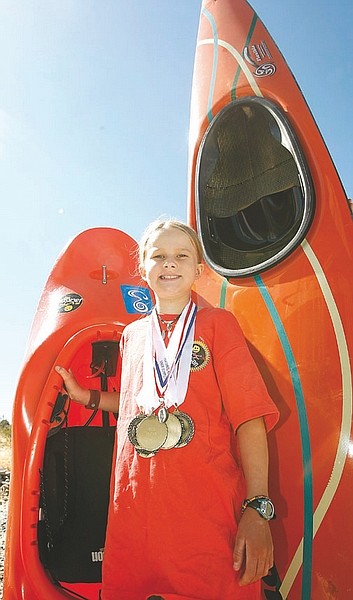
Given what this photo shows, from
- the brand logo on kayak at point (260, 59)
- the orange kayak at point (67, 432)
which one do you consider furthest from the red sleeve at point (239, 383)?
the brand logo on kayak at point (260, 59)

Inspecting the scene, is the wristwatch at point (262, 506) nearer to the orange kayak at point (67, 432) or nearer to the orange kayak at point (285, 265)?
the orange kayak at point (285, 265)

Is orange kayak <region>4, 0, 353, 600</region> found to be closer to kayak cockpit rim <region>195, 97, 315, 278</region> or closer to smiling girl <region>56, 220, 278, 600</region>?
kayak cockpit rim <region>195, 97, 315, 278</region>

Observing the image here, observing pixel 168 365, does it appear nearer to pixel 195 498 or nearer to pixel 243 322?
pixel 195 498

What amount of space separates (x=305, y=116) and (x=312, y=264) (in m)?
0.69

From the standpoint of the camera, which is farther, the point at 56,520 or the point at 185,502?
the point at 56,520

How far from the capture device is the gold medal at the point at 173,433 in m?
1.37

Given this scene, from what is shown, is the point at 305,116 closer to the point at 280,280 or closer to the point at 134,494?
the point at 280,280

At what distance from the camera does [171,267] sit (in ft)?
5.12

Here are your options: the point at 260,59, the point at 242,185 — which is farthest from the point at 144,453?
the point at 260,59

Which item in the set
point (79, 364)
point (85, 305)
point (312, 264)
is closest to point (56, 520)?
point (79, 364)

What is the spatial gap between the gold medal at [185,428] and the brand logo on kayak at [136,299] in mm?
903

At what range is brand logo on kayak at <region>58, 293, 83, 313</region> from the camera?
7.56ft

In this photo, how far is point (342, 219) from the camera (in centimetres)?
185

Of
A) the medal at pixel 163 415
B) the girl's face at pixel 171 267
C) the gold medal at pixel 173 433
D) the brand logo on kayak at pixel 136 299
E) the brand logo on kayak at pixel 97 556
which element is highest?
the brand logo on kayak at pixel 136 299
